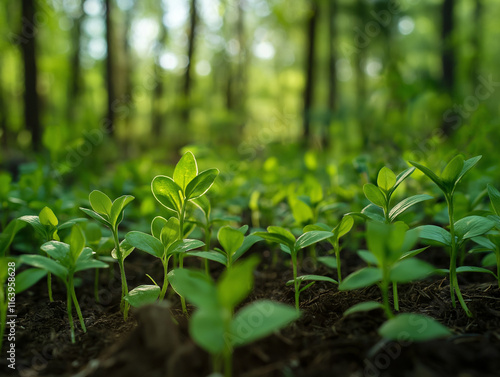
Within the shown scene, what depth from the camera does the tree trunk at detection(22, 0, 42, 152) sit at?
19.1ft

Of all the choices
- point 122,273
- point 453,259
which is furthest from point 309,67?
point 122,273

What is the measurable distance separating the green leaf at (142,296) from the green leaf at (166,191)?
0.99ft

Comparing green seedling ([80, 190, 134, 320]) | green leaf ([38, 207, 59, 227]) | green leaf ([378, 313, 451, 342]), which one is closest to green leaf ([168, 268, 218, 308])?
green leaf ([378, 313, 451, 342])

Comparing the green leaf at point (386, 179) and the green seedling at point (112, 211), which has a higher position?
the green leaf at point (386, 179)

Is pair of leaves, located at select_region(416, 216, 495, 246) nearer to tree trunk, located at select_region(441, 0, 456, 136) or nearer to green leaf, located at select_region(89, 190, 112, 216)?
green leaf, located at select_region(89, 190, 112, 216)

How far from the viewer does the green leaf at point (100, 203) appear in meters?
1.30

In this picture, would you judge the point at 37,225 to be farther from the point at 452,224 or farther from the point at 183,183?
the point at 452,224

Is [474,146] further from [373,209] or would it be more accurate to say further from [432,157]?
[373,209]

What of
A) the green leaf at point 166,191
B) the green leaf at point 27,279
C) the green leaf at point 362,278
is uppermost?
the green leaf at point 166,191

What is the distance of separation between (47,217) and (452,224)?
1.42 metres

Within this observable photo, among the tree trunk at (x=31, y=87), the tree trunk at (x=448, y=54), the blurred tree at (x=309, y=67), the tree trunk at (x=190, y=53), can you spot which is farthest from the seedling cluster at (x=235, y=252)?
the tree trunk at (x=190, y=53)

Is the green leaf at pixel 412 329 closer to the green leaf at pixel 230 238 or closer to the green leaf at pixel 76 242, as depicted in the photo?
the green leaf at pixel 230 238

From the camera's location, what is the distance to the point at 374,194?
1309 mm

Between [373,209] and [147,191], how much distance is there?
1555 mm
